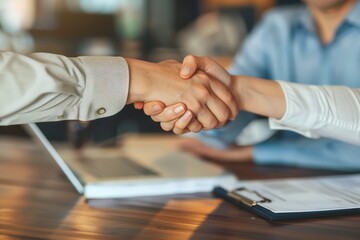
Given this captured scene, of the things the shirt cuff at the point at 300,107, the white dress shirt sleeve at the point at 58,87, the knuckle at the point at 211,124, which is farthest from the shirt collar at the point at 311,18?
the white dress shirt sleeve at the point at 58,87

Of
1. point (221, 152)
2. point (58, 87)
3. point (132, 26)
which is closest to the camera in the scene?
point (58, 87)

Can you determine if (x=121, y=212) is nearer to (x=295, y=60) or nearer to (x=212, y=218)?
(x=212, y=218)

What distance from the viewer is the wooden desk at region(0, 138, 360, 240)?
78 centimetres

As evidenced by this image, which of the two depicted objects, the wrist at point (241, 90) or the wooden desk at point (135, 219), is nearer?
the wooden desk at point (135, 219)

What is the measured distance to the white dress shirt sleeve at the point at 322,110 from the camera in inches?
39.2

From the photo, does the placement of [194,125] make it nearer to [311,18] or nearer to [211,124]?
[211,124]

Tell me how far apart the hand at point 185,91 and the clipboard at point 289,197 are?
5.1 inches

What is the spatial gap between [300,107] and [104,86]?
1.13ft

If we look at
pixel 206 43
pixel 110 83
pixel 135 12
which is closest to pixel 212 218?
pixel 110 83

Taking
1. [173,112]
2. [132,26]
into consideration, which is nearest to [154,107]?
[173,112]

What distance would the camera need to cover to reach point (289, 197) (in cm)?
93

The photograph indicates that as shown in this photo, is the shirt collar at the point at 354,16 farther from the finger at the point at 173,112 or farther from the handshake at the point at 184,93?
the finger at the point at 173,112

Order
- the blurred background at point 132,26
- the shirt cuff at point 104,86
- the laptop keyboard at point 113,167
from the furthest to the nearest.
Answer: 1. the blurred background at point 132,26
2. the laptop keyboard at point 113,167
3. the shirt cuff at point 104,86

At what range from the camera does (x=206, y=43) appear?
382 centimetres
